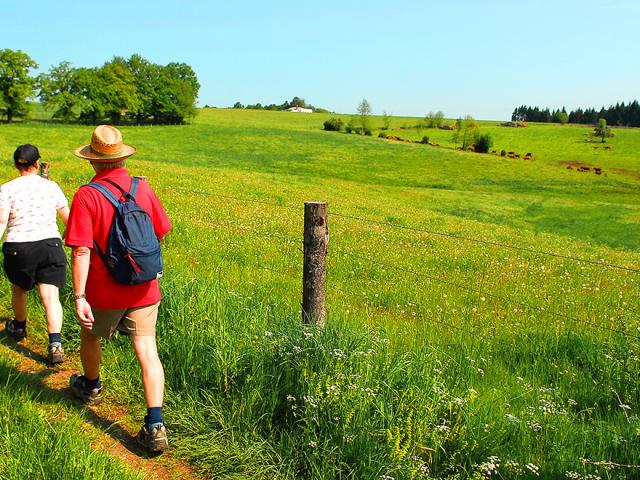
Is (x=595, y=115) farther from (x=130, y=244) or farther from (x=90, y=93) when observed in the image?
(x=130, y=244)

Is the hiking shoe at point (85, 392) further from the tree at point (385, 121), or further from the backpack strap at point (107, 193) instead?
the tree at point (385, 121)

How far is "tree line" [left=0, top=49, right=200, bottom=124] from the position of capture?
73.1 m

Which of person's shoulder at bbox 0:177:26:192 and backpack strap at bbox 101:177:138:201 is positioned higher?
backpack strap at bbox 101:177:138:201

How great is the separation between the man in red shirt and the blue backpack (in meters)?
0.06

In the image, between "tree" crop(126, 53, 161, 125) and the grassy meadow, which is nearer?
the grassy meadow

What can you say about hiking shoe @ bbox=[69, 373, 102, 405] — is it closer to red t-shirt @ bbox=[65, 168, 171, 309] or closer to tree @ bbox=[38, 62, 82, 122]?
red t-shirt @ bbox=[65, 168, 171, 309]

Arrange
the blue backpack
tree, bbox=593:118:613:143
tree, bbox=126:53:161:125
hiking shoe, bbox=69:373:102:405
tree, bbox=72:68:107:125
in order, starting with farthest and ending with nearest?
tree, bbox=593:118:613:143
tree, bbox=126:53:161:125
tree, bbox=72:68:107:125
hiking shoe, bbox=69:373:102:405
the blue backpack

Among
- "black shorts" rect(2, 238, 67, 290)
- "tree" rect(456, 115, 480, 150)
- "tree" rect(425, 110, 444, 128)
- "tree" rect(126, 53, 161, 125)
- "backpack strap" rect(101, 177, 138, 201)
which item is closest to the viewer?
"backpack strap" rect(101, 177, 138, 201)

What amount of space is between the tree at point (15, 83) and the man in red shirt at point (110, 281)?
255 ft

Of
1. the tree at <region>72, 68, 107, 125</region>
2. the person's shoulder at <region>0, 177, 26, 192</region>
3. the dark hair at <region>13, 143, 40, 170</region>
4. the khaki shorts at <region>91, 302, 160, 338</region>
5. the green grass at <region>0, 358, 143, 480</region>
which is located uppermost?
the tree at <region>72, 68, 107, 125</region>

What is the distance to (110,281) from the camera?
3779 millimetres

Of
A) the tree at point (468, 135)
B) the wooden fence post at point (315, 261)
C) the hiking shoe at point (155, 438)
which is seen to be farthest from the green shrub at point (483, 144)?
the hiking shoe at point (155, 438)

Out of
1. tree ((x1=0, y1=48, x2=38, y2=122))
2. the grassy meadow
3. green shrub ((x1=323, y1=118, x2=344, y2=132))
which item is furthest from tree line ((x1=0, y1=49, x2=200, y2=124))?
the grassy meadow

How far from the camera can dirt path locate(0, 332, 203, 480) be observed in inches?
142
